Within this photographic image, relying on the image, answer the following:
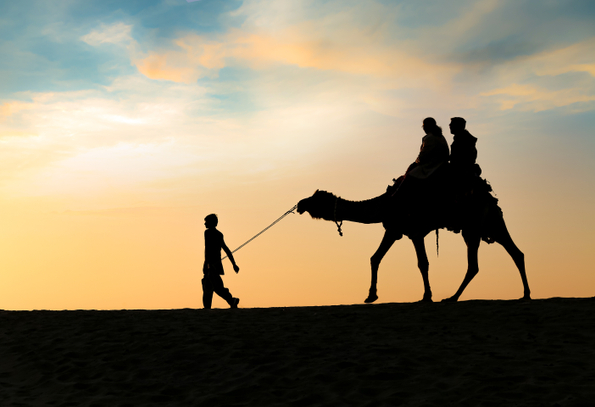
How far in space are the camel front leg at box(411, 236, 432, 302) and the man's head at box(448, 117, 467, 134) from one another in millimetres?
2275

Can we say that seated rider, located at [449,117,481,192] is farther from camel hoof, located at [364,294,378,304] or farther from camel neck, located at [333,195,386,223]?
camel hoof, located at [364,294,378,304]

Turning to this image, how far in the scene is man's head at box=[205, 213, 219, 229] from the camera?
50.1 feet

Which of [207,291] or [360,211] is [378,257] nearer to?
[360,211]

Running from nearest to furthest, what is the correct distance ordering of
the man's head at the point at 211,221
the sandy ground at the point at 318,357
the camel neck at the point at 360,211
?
1. the sandy ground at the point at 318,357
2. the camel neck at the point at 360,211
3. the man's head at the point at 211,221

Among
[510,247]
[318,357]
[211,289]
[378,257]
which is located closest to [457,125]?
[510,247]

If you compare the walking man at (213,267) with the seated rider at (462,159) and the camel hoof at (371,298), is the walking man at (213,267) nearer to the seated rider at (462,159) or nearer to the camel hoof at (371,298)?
the camel hoof at (371,298)

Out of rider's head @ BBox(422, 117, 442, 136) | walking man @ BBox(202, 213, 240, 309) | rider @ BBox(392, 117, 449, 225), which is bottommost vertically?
walking man @ BBox(202, 213, 240, 309)

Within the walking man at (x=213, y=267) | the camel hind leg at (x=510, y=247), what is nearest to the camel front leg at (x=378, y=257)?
the camel hind leg at (x=510, y=247)

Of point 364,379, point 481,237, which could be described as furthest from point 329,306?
point 364,379

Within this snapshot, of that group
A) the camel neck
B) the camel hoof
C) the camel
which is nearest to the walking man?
the camel

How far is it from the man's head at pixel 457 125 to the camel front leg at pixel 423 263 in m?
2.28

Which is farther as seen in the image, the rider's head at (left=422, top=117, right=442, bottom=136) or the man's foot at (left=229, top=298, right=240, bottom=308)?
the man's foot at (left=229, top=298, right=240, bottom=308)

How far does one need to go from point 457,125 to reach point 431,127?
53cm

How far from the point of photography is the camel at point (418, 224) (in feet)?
42.1
